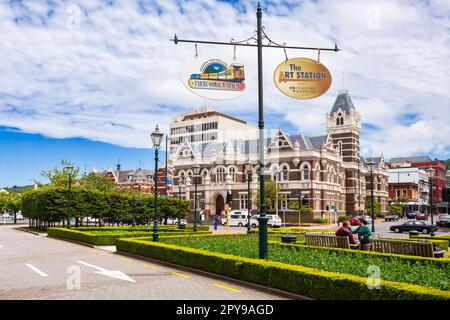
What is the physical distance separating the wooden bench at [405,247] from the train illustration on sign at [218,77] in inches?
354

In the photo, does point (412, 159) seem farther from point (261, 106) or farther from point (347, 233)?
point (261, 106)

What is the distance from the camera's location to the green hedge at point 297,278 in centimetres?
897

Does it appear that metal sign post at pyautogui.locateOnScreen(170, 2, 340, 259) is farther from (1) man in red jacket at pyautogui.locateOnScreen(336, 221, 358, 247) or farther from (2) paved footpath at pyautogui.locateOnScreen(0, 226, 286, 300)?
(1) man in red jacket at pyautogui.locateOnScreen(336, 221, 358, 247)

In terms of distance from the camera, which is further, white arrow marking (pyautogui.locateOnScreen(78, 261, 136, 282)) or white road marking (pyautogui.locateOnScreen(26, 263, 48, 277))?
white road marking (pyautogui.locateOnScreen(26, 263, 48, 277))

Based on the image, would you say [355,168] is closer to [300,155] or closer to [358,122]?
[358,122]

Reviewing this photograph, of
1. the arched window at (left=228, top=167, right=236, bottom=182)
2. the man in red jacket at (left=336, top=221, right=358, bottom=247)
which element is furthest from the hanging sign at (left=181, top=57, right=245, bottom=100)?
the arched window at (left=228, top=167, right=236, bottom=182)

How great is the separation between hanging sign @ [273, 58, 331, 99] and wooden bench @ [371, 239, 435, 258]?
7.87 m

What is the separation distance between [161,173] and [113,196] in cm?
5382

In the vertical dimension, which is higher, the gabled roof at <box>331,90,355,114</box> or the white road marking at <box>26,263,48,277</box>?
the gabled roof at <box>331,90,355,114</box>

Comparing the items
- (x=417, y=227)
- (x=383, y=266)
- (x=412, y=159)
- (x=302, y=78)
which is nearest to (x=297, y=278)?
(x=383, y=266)

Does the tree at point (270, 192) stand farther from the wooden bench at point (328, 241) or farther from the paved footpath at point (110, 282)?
the paved footpath at point (110, 282)

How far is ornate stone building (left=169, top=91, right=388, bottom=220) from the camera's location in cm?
6781

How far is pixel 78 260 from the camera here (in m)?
18.7
